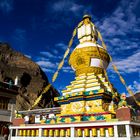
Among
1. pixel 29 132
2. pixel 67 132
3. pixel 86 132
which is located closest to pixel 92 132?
pixel 86 132

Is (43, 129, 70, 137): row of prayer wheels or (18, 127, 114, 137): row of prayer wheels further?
(43, 129, 70, 137): row of prayer wheels

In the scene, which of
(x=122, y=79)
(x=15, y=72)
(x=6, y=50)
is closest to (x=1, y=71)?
(x=15, y=72)

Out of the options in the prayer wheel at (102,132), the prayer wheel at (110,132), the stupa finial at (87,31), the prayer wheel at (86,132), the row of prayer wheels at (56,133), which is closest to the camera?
the prayer wheel at (110,132)

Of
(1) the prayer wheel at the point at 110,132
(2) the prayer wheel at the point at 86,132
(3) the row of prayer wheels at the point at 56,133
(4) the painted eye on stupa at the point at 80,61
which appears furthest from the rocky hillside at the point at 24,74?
(1) the prayer wheel at the point at 110,132

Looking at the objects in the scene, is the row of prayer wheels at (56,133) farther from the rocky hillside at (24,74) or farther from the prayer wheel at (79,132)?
the rocky hillside at (24,74)

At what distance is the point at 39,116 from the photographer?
22.5 m

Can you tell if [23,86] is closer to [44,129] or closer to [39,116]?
[39,116]

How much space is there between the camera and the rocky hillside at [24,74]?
2210 inches

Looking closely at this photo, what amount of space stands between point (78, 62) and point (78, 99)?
179 inches

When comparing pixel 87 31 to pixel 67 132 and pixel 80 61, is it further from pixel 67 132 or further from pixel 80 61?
pixel 67 132

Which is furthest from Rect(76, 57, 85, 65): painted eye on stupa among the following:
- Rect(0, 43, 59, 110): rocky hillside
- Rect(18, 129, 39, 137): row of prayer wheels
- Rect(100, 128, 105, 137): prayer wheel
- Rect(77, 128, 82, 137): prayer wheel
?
Rect(0, 43, 59, 110): rocky hillside

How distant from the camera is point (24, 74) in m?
60.3

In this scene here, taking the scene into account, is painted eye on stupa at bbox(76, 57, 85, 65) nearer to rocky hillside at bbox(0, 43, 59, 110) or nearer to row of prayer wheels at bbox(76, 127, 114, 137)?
row of prayer wheels at bbox(76, 127, 114, 137)

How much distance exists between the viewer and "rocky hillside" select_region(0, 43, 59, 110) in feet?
184
